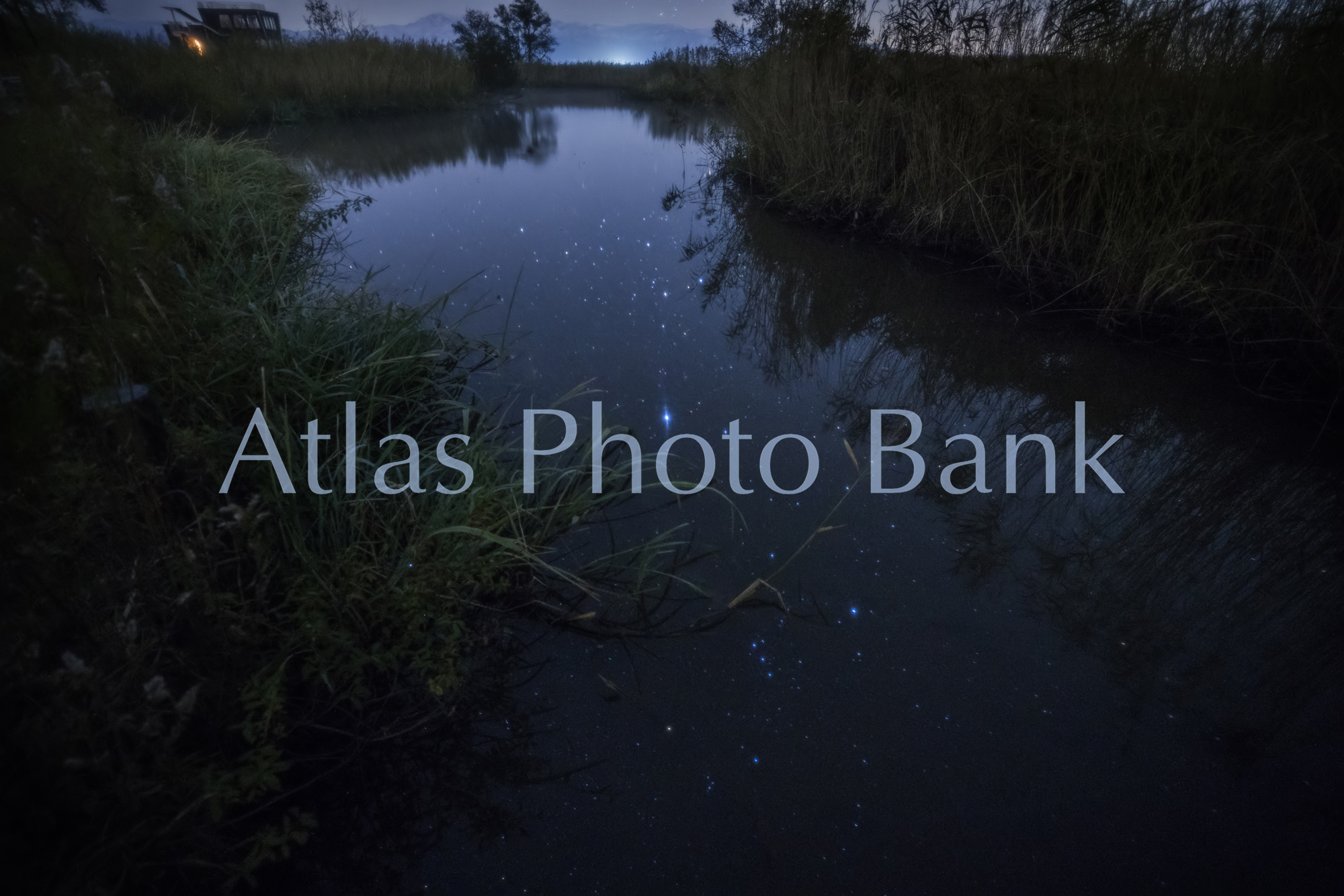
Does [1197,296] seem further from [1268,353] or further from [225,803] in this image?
[225,803]

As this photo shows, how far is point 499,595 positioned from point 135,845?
0.70 m

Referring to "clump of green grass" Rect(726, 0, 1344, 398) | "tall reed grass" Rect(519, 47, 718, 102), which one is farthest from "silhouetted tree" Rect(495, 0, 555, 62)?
"clump of green grass" Rect(726, 0, 1344, 398)

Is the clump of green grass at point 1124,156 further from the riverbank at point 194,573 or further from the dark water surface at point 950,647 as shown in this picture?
the riverbank at point 194,573

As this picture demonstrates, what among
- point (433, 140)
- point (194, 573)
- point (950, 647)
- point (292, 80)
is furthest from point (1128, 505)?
point (292, 80)

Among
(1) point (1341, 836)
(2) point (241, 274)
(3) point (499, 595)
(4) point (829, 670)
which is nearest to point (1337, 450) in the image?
(1) point (1341, 836)

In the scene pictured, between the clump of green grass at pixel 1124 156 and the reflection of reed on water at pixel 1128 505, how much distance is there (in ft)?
1.15

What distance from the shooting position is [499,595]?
4.64 ft

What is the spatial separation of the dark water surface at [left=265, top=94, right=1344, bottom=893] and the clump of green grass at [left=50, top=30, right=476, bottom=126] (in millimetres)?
4560

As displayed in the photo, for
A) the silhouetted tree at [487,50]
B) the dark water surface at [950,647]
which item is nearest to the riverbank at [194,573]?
the dark water surface at [950,647]

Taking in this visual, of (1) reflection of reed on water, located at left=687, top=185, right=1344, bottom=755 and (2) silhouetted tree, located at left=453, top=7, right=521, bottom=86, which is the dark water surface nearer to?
(1) reflection of reed on water, located at left=687, top=185, right=1344, bottom=755

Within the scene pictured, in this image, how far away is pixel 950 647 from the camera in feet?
4.39

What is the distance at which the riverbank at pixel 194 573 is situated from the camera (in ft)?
2.63

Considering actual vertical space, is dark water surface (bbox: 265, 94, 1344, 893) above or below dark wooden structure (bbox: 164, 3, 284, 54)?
below

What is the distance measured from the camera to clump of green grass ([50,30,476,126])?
5.84m
